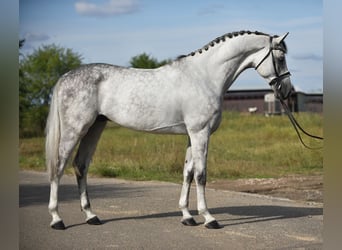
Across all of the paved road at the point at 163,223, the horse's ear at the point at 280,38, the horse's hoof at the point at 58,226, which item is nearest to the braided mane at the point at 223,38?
the horse's ear at the point at 280,38

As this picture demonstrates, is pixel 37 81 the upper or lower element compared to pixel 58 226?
upper

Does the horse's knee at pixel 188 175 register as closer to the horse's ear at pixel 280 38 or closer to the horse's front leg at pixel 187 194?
the horse's front leg at pixel 187 194

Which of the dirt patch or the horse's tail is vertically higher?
the horse's tail

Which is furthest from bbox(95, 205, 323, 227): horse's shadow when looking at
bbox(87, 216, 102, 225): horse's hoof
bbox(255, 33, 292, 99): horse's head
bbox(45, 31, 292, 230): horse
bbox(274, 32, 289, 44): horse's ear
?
bbox(274, 32, 289, 44): horse's ear

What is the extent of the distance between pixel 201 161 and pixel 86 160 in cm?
138

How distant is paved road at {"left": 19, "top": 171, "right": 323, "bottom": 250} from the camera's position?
17.1 ft

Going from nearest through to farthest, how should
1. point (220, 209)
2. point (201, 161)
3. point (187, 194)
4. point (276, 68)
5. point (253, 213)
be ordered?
point (201, 161), point (276, 68), point (187, 194), point (253, 213), point (220, 209)

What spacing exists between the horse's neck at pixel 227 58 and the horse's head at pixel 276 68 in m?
0.10

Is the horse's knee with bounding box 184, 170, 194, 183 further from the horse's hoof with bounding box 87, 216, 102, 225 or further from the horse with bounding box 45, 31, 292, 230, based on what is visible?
the horse's hoof with bounding box 87, 216, 102, 225

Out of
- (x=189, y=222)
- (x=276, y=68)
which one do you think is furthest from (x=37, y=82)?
(x=276, y=68)

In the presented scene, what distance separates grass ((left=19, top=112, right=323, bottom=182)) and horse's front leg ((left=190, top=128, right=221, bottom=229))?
4.16 meters

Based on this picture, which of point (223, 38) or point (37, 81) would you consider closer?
point (223, 38)

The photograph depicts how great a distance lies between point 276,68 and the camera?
230 inches

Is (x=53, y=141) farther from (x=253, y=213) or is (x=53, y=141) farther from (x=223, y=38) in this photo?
(x=253, y=213)
